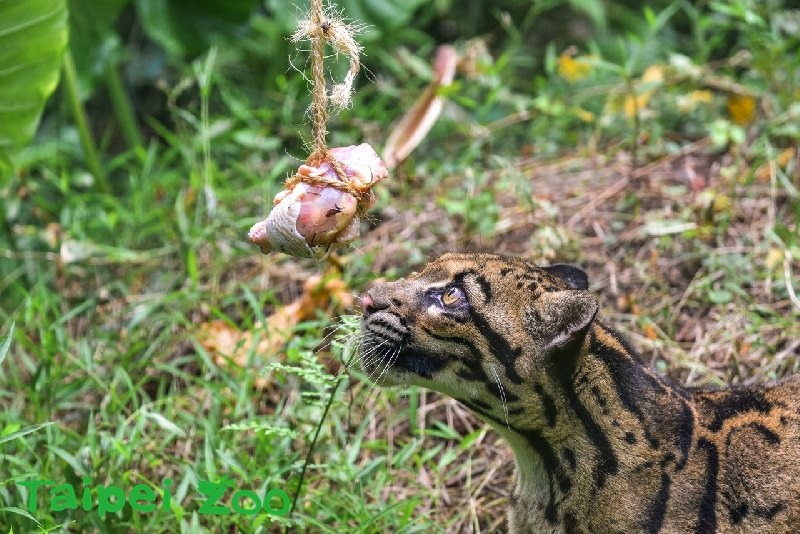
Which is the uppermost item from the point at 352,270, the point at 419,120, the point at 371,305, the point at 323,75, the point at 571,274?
the point at 323,75

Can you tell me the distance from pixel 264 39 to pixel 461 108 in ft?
4.44

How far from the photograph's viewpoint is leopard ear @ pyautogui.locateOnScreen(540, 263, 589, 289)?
10.3 feet

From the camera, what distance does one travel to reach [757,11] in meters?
4.99

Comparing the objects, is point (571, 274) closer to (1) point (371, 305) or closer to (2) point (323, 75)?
(1) point (371, 305)

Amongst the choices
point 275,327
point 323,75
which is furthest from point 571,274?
point 275,327

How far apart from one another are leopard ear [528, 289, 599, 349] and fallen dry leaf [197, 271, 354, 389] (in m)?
1.48

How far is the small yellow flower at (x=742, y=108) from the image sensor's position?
5.25 metres

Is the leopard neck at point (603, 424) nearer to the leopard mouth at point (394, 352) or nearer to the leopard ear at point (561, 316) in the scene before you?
the leopard ear at point (561, 316)

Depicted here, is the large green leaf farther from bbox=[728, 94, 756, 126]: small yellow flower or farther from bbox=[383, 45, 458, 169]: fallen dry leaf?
bbox=[728, 94, 756, 126]: small yellow flower

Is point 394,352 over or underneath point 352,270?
over

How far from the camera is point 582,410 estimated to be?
2764 mm

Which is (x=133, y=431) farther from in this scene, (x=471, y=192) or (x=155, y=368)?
(x=471, y=192)

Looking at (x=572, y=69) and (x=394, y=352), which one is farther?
(x=572, y=69)
